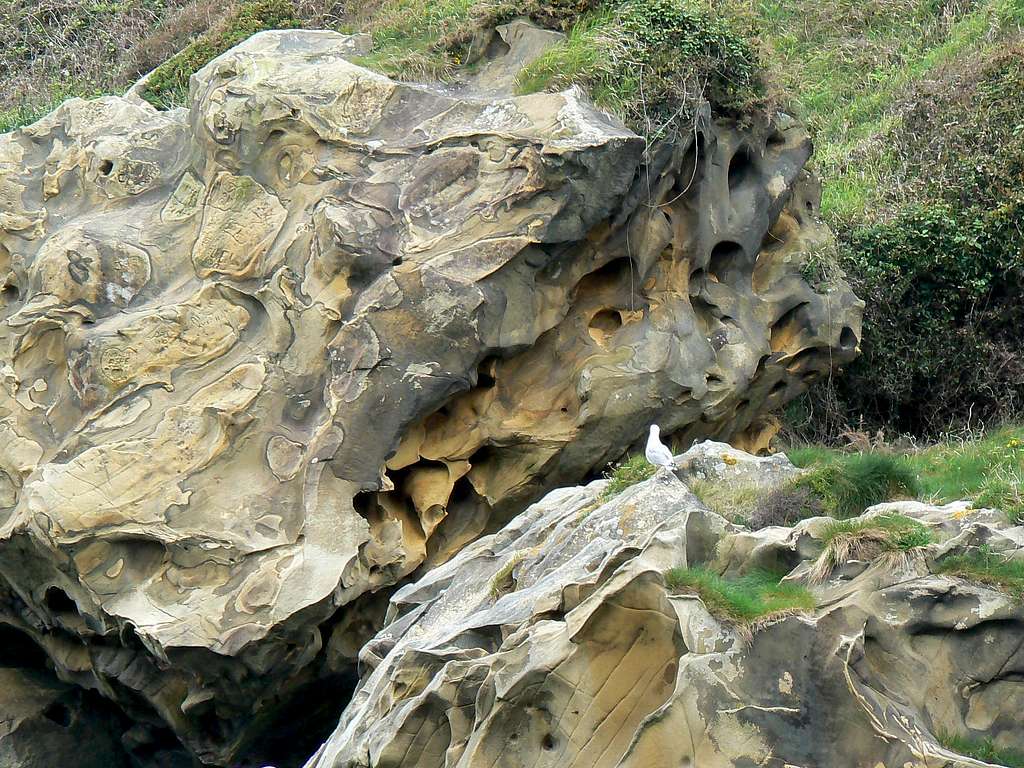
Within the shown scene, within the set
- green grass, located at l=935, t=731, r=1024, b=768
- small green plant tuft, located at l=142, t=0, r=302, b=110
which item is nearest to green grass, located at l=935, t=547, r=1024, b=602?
green grass, located at l=935, t=731, r=1024, b=768

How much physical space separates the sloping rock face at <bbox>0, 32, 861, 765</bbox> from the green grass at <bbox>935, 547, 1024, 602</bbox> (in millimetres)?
4791

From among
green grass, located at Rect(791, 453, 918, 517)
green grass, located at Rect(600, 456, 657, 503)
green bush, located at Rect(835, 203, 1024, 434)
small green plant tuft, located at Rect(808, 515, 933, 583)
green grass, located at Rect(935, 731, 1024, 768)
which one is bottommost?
green bush, located at Rect(835, 203, 1024, 434)

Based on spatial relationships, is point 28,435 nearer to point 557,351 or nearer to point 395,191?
point 395,191

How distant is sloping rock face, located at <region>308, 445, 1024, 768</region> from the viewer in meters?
6.59

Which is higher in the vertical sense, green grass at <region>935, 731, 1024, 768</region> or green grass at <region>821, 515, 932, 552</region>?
green grass at <region>821, 515, 932, 552</region>

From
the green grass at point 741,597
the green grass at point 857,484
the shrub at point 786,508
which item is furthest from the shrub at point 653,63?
the green grass at point 741,597

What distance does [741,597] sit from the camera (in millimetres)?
7008

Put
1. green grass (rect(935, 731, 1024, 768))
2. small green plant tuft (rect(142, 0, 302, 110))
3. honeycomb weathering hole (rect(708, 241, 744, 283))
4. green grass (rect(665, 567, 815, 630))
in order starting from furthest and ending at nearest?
small green plant tuft (rect(142, 0, 302, 110))
honeycomb weathering hole (rect(708, 241, 744, 283))
green grass (rect(665, 567, 815, 630))
green grass (rect(935, 731, 1024, 768))

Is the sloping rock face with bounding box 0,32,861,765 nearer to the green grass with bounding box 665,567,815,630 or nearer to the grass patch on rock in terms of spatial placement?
the grass patch on rock

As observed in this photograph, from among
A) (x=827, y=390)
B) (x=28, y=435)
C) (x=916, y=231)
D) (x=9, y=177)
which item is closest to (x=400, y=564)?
(x=28, y=435)

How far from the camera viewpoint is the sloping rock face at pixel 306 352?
35.2 feet

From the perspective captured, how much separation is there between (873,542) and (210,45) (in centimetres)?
1484

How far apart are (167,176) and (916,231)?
8.06 meters

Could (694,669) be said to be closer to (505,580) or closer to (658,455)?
(505,580)
